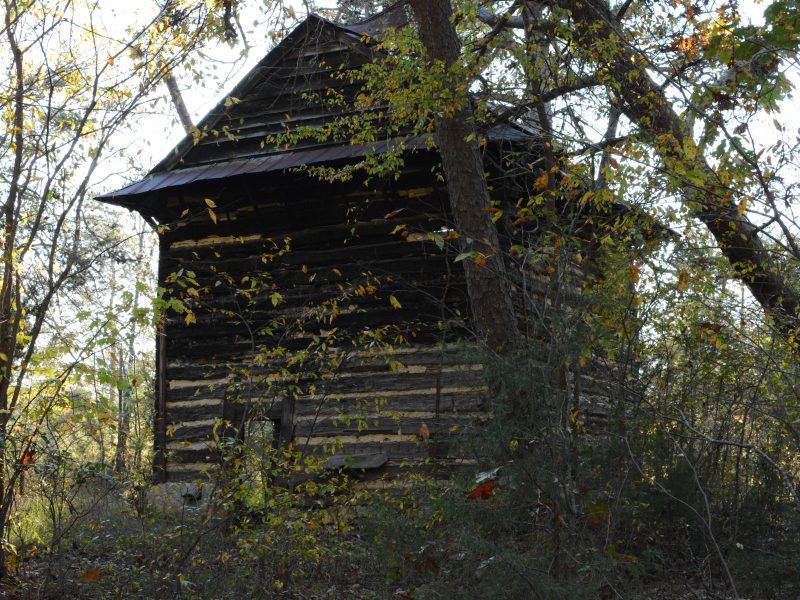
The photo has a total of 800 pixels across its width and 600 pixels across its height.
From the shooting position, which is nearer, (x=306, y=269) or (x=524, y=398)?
(x=524, y=398)

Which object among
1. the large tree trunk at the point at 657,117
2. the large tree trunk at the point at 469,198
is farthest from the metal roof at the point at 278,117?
the large tree trunk at the point at 469,198

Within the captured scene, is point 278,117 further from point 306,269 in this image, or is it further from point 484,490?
point 484,490

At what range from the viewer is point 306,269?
34.9ft

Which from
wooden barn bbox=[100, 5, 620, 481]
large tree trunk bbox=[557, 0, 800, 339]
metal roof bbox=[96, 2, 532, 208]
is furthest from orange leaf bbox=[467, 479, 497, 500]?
metal roof bbox=[96, 2, 532, 208]

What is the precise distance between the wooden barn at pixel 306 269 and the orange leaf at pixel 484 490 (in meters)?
4.18

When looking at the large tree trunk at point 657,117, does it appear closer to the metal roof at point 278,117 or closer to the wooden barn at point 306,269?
the wooden barn at point 306,269

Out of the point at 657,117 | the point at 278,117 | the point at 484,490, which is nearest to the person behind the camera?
the point at 484,490

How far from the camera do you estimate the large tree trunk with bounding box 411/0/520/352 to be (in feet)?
25.4

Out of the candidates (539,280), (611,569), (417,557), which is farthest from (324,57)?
(611,569)

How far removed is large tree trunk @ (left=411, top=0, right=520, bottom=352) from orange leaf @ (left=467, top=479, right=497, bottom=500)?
6.38 ft

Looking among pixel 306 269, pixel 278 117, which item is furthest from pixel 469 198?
pixel 278 117

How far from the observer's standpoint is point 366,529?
22.3 feet

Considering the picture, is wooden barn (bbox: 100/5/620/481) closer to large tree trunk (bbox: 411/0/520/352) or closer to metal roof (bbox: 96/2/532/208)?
metal roof (bbox: 96/2/532/208)

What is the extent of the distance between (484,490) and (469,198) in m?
3.68
